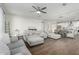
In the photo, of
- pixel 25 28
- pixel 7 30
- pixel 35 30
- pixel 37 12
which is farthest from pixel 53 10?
pixel 7 30

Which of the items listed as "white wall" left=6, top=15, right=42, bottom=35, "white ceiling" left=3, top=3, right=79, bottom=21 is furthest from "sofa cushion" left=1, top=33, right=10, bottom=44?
"white ceiling" left=3, top=3, right=79, bottom=21

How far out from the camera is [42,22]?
5.04ft

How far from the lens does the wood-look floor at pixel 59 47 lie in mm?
1495

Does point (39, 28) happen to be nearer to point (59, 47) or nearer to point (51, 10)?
point (51, 10)

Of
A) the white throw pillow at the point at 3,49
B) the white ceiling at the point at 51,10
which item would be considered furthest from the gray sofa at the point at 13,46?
the white ceiling at the point at 51,10

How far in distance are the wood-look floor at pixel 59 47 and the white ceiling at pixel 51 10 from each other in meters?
0.47

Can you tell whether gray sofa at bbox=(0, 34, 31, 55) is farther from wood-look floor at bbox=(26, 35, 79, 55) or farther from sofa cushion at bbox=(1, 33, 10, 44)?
wood-look floor at bbox=(26, 35, 79, 55)

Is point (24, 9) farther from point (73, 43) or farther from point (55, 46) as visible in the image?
point (73, 43)

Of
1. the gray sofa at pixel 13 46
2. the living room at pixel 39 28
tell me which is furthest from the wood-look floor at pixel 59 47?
the gray sofa at pixel 13 46

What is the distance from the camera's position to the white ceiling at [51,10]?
1.45 meters

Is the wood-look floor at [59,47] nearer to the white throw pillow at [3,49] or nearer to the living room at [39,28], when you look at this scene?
the living room at [39,28]

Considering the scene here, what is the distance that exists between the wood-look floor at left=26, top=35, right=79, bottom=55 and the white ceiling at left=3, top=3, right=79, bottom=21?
0.47 meters

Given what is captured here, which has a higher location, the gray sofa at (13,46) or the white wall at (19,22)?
the white wall at (19,22)

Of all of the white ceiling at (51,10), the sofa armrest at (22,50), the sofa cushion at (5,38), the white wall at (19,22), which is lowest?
the sofa armrest at (22,50)
